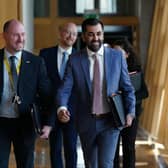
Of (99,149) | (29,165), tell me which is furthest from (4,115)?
(99,149)

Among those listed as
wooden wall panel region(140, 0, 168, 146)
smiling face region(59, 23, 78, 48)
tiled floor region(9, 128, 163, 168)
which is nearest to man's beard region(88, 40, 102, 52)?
smiling face region(59, 23, 78, 48)

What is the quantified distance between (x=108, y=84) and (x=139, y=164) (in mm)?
2581

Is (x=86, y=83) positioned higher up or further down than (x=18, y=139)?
higher up

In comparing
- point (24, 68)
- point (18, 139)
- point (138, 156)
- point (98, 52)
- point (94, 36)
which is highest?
point (94, 36)

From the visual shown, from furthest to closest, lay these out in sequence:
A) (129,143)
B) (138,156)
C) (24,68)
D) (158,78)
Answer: (158,78) → (138,156) → (129,143) → (24,68)

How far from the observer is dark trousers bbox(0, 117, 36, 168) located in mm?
3686

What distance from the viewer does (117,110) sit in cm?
371

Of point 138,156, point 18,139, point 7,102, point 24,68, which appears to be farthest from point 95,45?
point 138,156

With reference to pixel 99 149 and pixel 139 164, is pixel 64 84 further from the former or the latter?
pixel 139 164

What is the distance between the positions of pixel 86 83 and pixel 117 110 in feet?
1.02

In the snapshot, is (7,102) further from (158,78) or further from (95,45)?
(158,78)

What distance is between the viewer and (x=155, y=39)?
25.6ft

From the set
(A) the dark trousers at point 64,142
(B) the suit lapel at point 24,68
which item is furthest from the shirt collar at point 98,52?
(A) the dark trousers at point 64,142

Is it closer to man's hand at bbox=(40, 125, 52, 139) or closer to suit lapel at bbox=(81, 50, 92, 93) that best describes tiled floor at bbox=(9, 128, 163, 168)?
man's hand at bbox=(40, 125, 52, 139)
